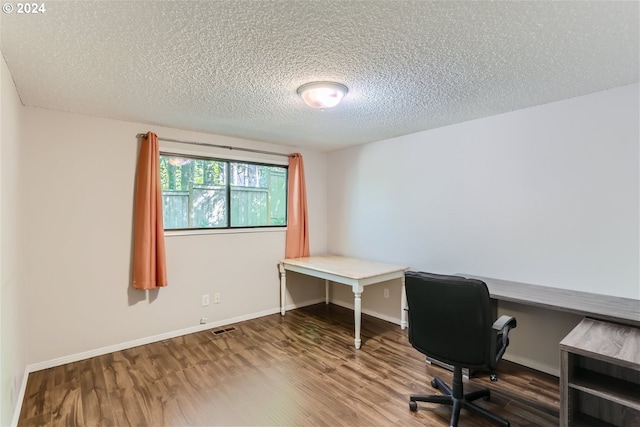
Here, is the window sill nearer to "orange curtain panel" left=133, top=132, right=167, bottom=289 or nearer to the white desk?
"orange curtain panel" left=133, top=132, right=167, bottom=289

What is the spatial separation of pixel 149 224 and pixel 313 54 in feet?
7.76

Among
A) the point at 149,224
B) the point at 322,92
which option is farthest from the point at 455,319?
the point at 149,224

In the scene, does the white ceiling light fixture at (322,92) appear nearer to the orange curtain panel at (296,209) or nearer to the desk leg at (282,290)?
the orange curtain panel at (296,209)

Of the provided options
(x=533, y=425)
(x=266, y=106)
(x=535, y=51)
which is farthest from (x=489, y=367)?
(x=266, y=106)

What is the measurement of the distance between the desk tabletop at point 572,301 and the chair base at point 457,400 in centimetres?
71

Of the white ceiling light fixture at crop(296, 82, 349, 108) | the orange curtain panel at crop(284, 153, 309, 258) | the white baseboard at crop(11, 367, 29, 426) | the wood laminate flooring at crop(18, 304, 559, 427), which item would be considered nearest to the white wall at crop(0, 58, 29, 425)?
the white baseboard at crop(11, 367, 29, 426)

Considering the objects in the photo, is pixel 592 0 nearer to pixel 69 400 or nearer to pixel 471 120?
pixel 471 120

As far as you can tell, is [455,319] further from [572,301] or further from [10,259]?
[10,259]

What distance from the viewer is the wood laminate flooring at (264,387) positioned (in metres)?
2.09

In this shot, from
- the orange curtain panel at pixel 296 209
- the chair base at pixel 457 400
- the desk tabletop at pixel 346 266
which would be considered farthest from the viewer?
the orange curtain panel at pixel 296 209

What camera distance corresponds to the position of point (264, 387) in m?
2.47

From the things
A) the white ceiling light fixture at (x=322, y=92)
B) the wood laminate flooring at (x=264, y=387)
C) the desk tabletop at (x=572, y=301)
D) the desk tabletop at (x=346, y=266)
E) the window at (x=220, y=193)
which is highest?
the white ceiling light fixture at (x=322, y=92)

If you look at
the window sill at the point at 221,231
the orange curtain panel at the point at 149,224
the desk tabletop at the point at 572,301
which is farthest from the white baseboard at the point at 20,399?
the desk tabletop at the point at 572,301

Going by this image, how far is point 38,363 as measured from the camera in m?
2.74
